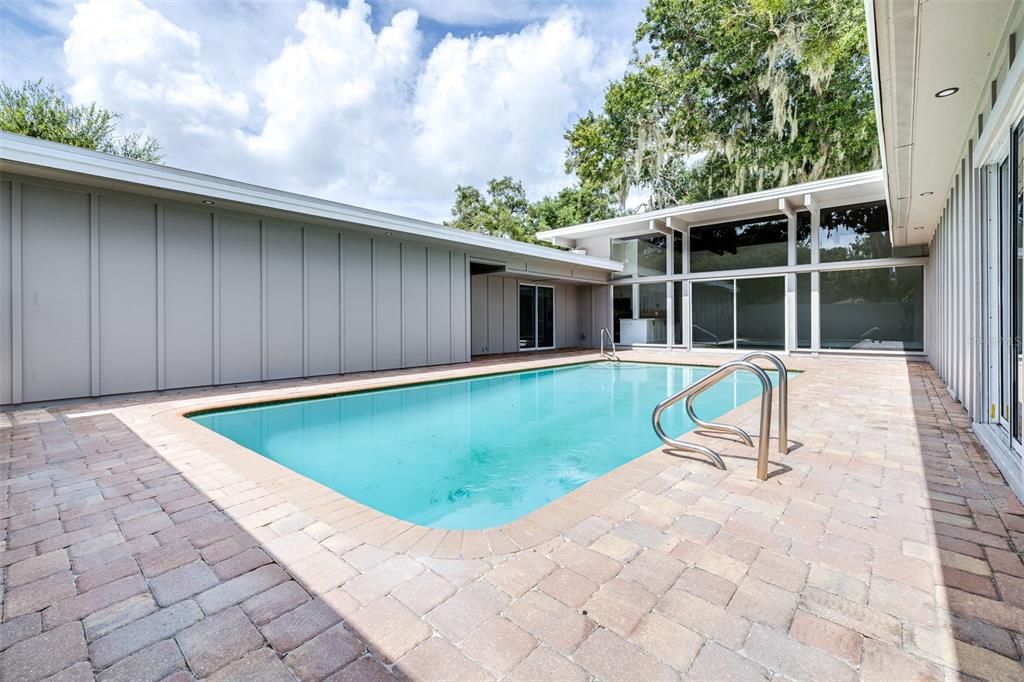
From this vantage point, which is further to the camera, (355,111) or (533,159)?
(533,159)

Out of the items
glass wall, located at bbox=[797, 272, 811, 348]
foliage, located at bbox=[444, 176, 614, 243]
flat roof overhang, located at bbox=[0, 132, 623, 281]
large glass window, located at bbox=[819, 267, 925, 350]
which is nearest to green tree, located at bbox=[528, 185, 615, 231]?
foliage, located at bbox=[444, 176, 614, 243]

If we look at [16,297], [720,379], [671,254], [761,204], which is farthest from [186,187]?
[761,204]

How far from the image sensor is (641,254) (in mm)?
14438

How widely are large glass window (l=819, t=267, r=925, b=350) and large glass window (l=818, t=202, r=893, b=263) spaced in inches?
15.8

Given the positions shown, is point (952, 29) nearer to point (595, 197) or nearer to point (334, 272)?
point (334, 272)

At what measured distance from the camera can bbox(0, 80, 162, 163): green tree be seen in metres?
16.2

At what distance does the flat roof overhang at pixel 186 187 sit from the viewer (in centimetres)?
519

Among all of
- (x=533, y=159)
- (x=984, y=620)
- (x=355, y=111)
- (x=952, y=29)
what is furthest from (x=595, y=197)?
(x=984, y=620)

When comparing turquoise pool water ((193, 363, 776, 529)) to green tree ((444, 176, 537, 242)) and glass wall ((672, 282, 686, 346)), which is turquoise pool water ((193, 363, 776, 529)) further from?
green tree ((444, 176, 537, 242))

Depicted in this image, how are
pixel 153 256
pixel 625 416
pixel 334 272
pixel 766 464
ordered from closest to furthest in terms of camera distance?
1. pixel 766 464
2. pixel 625 416
3. pixel 153 256
4. pixel 334 272

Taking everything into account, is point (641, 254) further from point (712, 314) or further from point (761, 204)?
point (761, 204)

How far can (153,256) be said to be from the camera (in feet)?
21.7

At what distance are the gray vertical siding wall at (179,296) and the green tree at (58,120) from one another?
40.4ft

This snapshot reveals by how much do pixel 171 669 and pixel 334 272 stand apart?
307 inches
